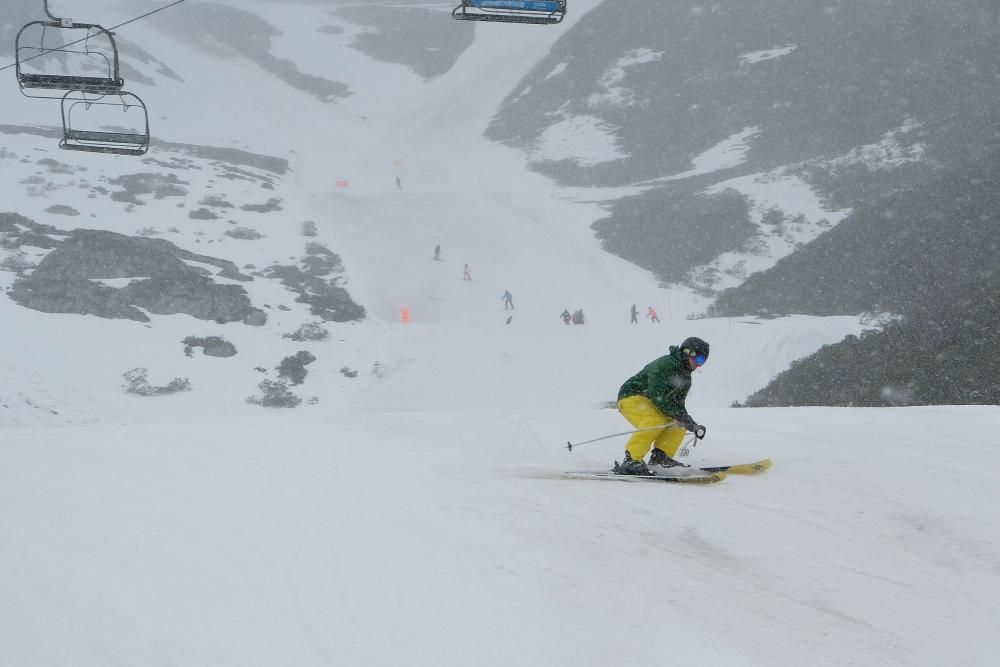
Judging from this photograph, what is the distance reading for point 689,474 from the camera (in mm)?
6508

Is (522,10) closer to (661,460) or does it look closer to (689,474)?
(661,460)

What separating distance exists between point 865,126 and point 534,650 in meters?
50.1

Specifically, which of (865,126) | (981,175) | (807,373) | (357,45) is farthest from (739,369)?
(357,45)

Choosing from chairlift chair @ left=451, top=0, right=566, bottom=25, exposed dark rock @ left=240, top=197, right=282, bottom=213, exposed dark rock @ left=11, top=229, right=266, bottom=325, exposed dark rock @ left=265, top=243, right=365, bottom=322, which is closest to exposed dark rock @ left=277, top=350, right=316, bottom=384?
exposed dark rock @ left=11, top=229, right=266, bottom=325

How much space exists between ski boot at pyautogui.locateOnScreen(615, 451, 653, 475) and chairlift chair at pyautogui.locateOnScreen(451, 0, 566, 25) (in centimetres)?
541

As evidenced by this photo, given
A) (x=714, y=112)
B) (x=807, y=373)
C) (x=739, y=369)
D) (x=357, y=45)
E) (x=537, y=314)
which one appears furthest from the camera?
(x=357, y=45)

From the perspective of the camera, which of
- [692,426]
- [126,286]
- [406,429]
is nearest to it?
[692,426]

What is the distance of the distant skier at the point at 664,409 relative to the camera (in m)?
6.51

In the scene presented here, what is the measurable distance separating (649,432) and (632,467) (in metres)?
0.37

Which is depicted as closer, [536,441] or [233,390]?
[536,441]

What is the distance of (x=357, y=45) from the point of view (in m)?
90.2

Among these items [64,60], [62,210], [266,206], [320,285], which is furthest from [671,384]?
[64,60]

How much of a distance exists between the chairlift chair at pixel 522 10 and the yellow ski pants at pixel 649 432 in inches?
193

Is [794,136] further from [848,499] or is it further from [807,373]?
[848,499]
